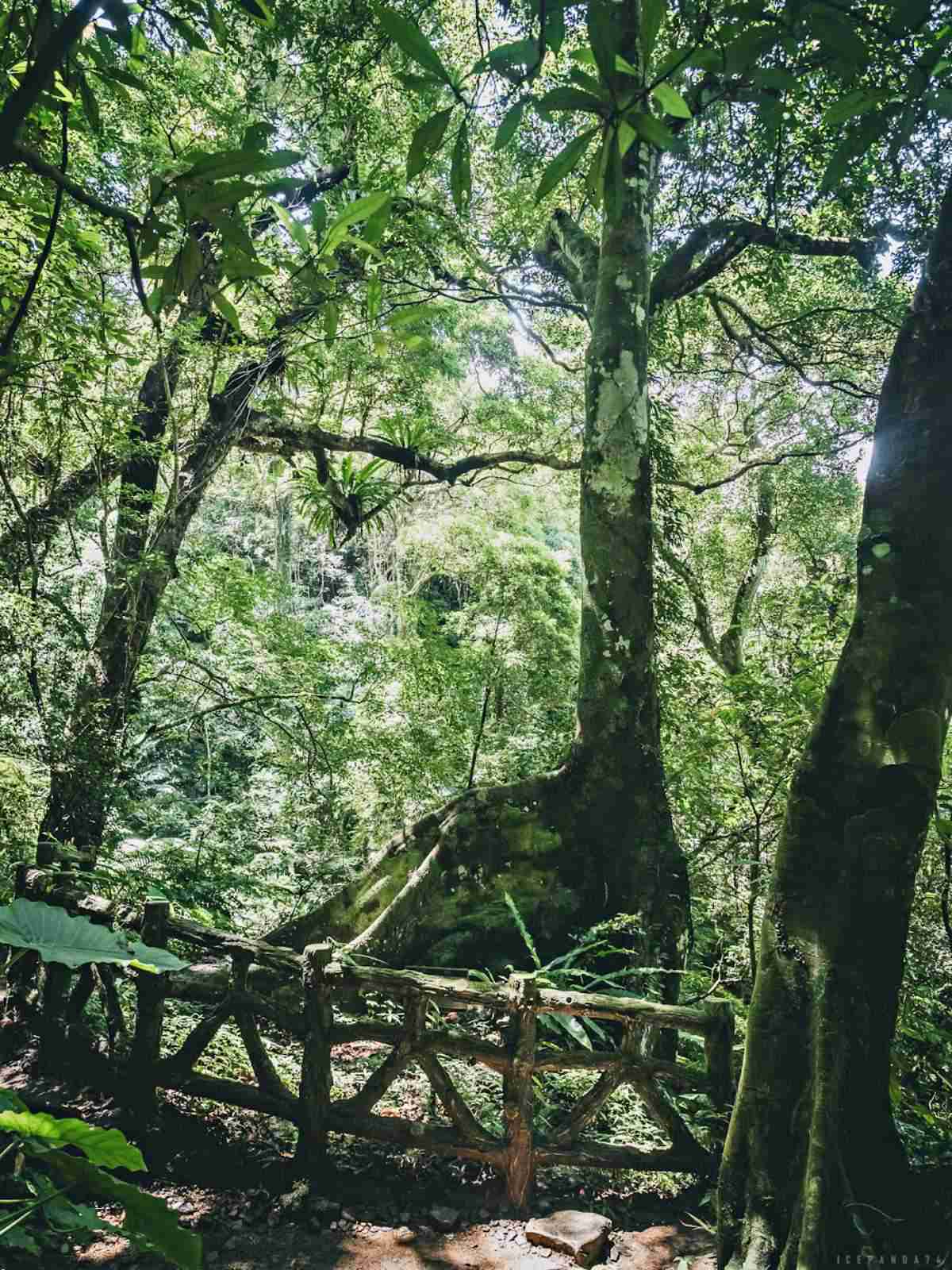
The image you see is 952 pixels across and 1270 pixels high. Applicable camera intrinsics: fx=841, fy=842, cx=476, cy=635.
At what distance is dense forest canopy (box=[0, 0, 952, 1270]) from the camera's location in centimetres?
155

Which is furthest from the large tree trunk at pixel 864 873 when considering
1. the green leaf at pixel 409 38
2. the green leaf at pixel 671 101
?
the green leaf at pixel 409 38

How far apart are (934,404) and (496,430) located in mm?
7031

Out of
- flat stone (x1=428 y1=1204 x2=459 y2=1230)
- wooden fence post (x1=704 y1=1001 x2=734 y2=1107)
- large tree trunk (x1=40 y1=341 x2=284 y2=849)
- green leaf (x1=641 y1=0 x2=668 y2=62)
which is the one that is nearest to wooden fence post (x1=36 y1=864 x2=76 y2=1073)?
large tree trunk (x1=40 y1=341 x2=284 y2=849)

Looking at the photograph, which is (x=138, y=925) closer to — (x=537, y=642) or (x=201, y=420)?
(x=201, y=420)

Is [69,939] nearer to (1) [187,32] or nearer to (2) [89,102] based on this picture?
(2) [89,102]

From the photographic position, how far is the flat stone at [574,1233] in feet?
10.5

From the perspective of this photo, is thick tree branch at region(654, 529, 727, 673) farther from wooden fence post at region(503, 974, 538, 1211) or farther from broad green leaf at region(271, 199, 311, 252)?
broad green leaf at region(271, 199, 311, 252)

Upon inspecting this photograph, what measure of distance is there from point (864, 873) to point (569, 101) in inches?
96.3

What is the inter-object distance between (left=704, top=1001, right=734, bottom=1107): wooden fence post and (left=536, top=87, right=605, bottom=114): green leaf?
345 cm

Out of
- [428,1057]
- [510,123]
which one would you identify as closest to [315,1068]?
[428,1057]

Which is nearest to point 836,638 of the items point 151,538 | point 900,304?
point 900,304

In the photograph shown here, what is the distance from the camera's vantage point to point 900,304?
7211 millimetres

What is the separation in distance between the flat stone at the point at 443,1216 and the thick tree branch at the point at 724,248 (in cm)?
623

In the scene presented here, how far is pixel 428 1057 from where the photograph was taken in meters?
3.59
